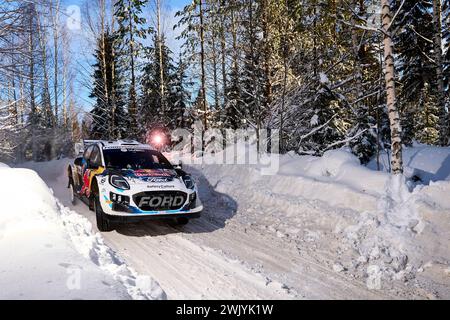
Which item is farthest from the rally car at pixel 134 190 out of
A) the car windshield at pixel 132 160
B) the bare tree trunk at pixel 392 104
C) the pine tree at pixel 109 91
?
the pine tree at pixel 109 91

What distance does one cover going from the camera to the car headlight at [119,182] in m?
6.48

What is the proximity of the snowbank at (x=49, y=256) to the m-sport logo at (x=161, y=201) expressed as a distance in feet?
3.31

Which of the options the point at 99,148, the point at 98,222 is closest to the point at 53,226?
the point at 98,222

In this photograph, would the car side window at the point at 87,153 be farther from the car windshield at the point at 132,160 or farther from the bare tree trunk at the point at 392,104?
the bare tree trunk at the point at 392,104

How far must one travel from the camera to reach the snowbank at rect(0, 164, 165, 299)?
3.46 metres

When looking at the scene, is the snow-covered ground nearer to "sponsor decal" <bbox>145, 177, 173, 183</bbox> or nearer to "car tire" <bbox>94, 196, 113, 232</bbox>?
"car tire" <bbox>94, 196, 113, 232</bbox>

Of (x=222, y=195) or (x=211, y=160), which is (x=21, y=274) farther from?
(x=211, y=160)

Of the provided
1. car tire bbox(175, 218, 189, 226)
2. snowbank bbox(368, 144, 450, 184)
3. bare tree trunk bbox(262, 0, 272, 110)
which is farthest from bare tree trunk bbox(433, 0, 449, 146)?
car tire bbox(175, 218, 189, 226)

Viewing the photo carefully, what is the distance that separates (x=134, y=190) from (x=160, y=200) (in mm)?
515

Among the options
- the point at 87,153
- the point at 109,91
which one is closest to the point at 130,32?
the point at 109,91

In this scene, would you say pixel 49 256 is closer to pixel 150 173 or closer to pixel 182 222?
pixel 150 173

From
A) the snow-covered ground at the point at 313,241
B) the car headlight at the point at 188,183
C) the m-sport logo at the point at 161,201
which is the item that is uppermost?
the car headlight at the point at 188,183

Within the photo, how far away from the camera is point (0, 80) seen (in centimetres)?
1004

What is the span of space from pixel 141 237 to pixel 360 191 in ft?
15.7
